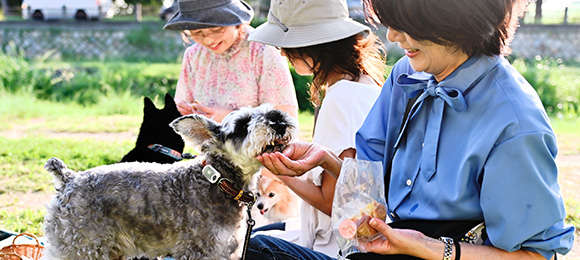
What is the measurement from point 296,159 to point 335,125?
1.04 feet

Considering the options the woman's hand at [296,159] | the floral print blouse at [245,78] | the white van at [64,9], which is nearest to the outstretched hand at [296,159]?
the woman's hand at [296,159]

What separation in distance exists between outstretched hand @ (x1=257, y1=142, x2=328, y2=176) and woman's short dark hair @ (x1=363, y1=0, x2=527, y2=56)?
836 mm

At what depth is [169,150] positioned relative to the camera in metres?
4.16

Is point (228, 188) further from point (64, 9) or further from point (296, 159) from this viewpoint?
point (64, 9)

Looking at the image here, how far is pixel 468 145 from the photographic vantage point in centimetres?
225

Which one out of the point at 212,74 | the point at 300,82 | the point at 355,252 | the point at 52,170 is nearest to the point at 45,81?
the point at 300,82

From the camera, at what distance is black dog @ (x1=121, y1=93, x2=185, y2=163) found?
14.0ft

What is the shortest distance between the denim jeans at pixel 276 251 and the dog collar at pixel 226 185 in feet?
0.82

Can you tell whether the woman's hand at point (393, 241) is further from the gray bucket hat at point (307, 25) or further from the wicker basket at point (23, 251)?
the wicker basket at point (23, 251)

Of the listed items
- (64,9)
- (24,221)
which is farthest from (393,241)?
(64,9)

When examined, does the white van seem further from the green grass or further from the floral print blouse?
the floral print blouse

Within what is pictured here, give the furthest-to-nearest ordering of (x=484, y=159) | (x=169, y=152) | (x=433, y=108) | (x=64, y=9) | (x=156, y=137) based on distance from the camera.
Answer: (x=64, y=9) → (x=156, y=137) → (x=169, y=152) → (x=433, y=108) → (x=484, y=159)

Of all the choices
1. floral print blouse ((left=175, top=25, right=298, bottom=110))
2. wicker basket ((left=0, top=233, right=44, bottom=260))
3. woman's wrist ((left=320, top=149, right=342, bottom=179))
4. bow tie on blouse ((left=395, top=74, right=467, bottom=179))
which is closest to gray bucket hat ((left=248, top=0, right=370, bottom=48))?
woman's wrist ((left=320, top=149, right=342, bottom=179))

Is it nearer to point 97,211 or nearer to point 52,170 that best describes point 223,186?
point 97,211
